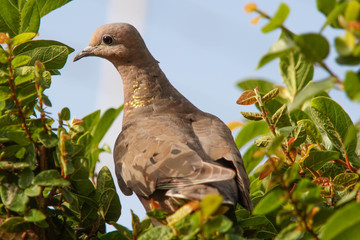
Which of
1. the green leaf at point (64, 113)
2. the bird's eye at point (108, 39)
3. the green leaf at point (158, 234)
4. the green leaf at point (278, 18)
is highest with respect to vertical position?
the green leaf at point (278, 18)

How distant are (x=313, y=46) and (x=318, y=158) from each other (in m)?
0.88

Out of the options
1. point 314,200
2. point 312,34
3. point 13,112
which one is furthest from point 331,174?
point 13,112

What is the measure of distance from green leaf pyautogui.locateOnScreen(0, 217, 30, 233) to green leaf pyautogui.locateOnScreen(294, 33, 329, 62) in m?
1.02

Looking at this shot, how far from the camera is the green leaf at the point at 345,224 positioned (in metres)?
1.05

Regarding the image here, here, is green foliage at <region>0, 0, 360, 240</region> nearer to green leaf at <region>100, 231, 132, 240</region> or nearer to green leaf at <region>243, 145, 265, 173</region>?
green leaf at <region>100, 231, 132, 240</region>

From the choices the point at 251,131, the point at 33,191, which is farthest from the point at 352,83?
the point at 251,131

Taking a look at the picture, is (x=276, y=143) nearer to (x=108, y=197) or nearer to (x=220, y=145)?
(x=108, y=197)

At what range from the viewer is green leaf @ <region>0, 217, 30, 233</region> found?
1.62 meters

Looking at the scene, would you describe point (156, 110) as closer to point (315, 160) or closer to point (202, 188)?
point (202, 188)

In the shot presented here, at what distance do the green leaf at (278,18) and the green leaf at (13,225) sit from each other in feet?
3.18

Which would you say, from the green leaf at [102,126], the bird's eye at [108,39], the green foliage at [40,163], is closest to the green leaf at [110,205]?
the green foliage at [40,163]

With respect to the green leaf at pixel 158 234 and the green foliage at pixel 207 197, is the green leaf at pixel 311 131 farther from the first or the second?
the green leaf at pixel 158 234

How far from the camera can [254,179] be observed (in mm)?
2594

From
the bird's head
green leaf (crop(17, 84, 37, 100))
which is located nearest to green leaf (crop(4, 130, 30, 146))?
green leaf (crop(17, 84, 37, 100))
